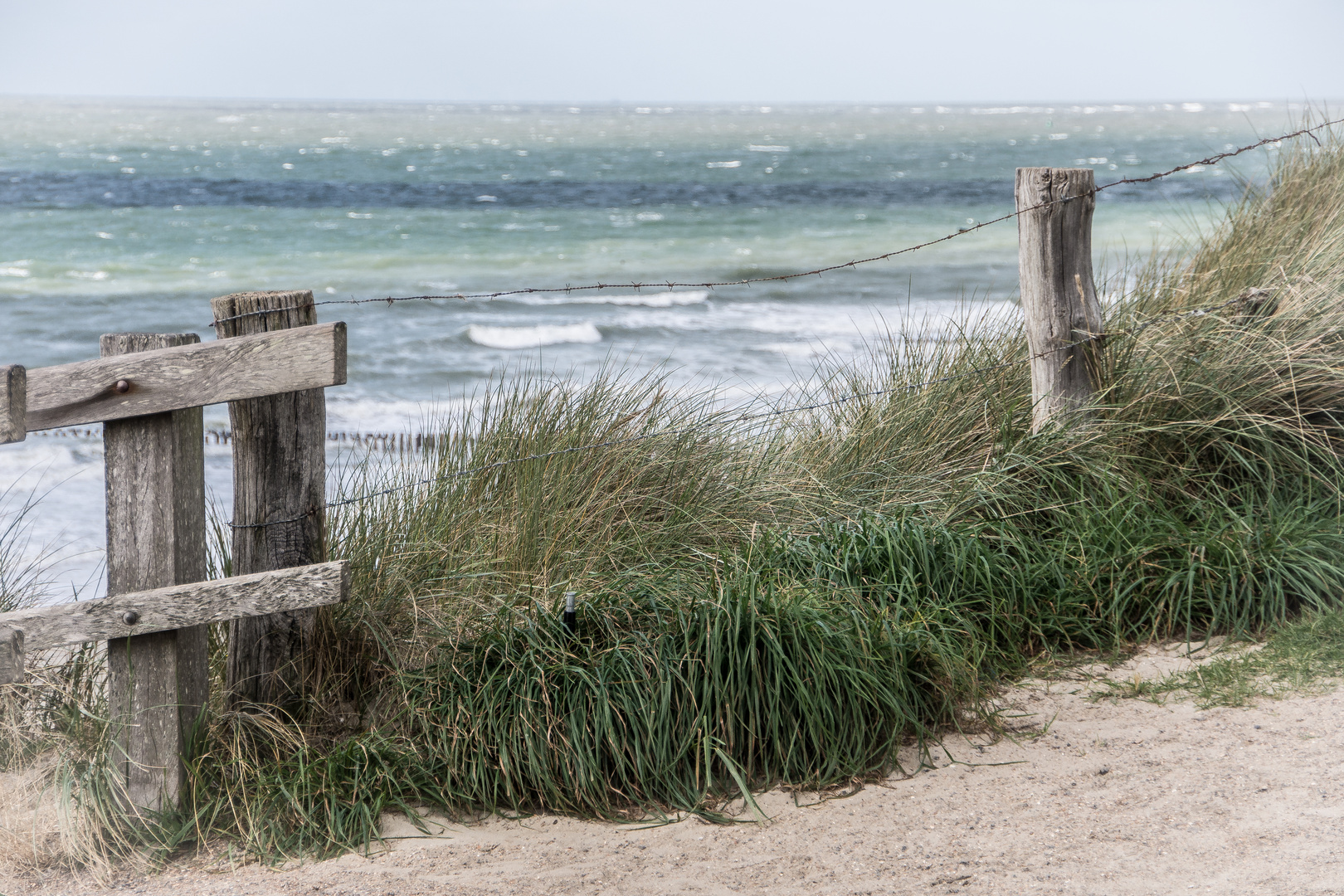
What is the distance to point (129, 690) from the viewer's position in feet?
9.52

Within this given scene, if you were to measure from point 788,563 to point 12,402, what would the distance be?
7.74 ft

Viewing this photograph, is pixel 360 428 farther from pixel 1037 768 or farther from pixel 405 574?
pixel 1037 768

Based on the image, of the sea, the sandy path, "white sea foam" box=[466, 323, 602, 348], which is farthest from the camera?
"white sea foam" box=[466, 323, 602, 348]

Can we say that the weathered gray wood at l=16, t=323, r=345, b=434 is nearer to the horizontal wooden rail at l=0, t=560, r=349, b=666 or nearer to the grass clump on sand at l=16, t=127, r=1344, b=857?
the horizontal wooden rail at l=0, t=560, r=349, b=666

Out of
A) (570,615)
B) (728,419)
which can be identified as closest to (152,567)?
(570,615)

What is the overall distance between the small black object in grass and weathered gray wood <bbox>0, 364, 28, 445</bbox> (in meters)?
1.51

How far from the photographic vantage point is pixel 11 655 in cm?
271

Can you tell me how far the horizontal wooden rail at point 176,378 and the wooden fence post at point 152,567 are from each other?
0.08 meters

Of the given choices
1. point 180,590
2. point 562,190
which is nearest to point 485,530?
point 180,590

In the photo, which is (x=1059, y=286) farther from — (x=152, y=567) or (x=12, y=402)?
(x=12, y=402)

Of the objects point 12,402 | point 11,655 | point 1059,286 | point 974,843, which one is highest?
point 1059,286

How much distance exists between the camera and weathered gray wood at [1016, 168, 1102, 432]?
13.5 ft

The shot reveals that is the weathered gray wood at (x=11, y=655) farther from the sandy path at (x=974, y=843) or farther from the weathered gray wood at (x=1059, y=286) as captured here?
the weathered gray wood at (x=1059, y=286)

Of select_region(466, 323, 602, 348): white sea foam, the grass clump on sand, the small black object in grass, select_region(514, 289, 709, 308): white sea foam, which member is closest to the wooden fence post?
the grass clump on sand
